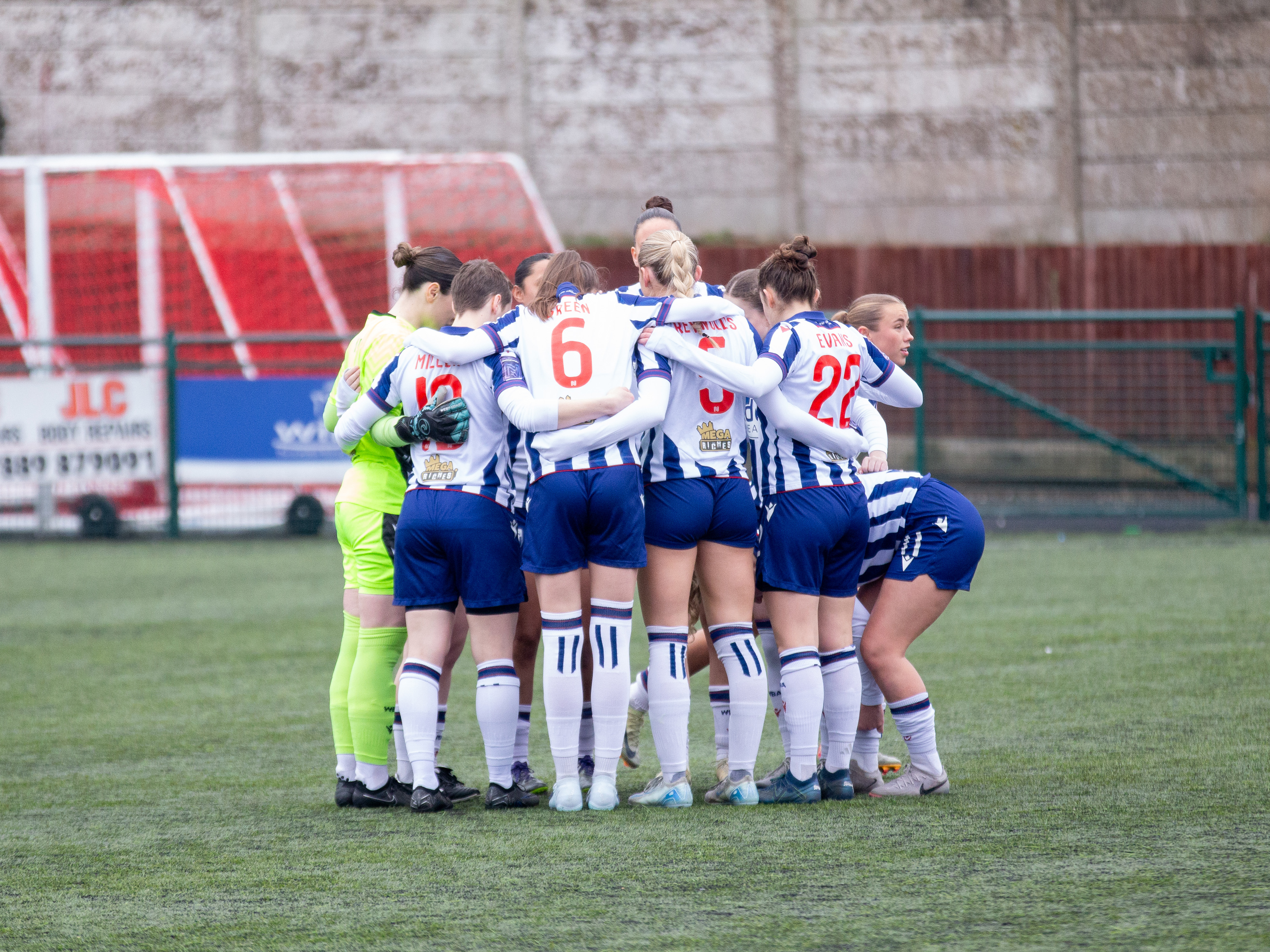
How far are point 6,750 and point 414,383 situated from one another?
247 centimetres

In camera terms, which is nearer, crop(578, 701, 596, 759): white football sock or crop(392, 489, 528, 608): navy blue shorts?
crop(392, 489, 528, 608): navy blue shorts

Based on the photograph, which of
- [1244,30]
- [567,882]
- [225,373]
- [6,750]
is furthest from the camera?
[1244,30]

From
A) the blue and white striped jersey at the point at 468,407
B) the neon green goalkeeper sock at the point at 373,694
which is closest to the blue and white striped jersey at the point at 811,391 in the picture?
the blue and white striped jersey at the point at 468,407

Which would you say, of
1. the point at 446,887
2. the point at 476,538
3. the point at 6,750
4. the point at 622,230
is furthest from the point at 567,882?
the point at 622,230

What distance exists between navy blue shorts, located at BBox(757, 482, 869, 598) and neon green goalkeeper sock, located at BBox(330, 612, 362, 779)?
131 centimetres

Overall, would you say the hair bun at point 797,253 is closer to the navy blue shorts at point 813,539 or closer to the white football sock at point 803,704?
the navy blue shorts at point 813,539

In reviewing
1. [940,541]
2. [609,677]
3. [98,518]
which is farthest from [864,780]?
[98,518]

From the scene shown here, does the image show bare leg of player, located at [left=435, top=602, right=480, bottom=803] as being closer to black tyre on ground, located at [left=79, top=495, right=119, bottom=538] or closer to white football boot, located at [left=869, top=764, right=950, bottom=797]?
white football boot, located at [left=869, top=764, right=950, bottom=797]

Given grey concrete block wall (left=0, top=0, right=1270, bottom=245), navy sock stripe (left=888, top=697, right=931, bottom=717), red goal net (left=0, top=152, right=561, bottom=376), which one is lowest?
navy sock stripe (left=888, top=697, right=931, bottom=717)

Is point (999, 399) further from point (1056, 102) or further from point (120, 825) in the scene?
point (120, 825)

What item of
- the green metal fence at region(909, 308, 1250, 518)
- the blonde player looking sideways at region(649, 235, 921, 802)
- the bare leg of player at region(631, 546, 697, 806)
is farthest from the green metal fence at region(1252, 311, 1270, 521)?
the bare leg of player at region(631, 546, 697, 806)

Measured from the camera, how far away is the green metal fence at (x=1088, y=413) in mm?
13242

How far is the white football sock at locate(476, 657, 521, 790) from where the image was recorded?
452 cm

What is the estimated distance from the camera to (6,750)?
574 cm
